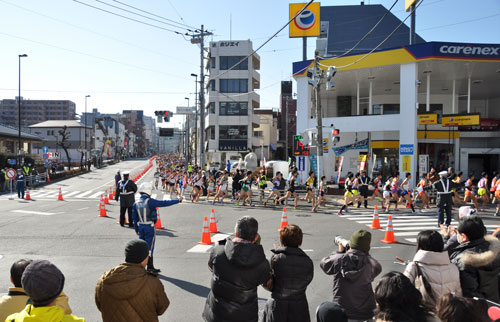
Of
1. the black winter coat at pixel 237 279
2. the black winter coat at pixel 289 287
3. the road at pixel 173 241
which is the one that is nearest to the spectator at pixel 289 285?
the black winter coat at pixel 289 287

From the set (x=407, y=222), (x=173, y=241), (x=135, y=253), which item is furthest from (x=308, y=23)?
(x=135, y=253)

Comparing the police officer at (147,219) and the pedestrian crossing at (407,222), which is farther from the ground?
the police officer at (147,219)

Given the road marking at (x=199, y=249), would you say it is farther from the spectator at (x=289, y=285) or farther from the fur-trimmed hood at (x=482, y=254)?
the fur-trimmed hood at (x=482, y=254)

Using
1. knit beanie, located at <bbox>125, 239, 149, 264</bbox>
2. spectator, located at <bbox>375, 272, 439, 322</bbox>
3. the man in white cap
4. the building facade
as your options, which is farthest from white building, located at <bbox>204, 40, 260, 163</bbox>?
the building facade

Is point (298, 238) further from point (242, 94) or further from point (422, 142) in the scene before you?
point (242, 94)

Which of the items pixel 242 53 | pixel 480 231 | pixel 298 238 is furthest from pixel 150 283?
pixel 242 53

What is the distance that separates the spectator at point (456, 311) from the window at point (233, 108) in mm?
51056

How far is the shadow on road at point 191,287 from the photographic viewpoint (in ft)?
20.7

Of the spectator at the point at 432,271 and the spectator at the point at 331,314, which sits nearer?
the spectator at the point at 331,314

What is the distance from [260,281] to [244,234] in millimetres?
482

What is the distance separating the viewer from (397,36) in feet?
146

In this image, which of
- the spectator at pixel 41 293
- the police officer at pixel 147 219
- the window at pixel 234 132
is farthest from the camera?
the window at pixel 234 132

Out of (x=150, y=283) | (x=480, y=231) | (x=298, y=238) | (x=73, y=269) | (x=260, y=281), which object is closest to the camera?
(x=150, y=283)

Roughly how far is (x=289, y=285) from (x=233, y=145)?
49236 mm
